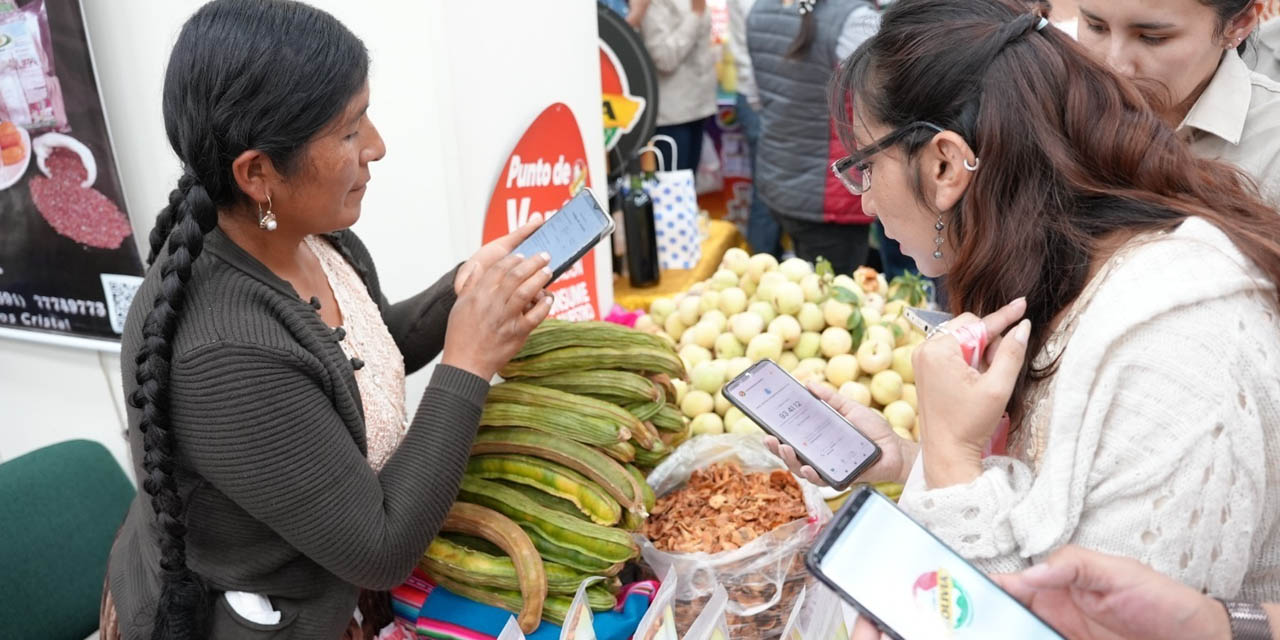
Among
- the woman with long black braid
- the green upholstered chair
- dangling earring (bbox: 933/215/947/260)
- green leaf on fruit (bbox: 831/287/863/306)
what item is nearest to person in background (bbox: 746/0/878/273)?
green leaf on fruit (bbox: 831/287/863/306)

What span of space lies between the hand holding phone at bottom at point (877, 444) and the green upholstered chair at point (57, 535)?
161 cm

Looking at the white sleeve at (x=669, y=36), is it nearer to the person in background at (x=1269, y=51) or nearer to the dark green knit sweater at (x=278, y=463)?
the person in background at (x=1269, y=51)

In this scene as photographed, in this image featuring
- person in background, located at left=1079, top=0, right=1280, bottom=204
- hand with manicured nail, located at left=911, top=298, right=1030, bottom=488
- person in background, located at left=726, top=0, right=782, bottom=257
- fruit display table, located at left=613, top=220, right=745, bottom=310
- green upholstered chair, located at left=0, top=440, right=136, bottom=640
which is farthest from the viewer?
person in background, located at left=726, top=0, right=782, bottom=257

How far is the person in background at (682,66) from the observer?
502cm

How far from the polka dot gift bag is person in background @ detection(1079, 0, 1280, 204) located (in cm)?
198

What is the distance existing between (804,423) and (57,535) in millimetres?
1700

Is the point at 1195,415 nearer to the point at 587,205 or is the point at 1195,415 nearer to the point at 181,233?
the point at 587,205

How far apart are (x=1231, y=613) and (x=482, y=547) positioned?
1.24 metres

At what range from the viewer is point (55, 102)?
250 centimetres

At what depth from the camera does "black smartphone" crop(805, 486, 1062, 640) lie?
40.6 inches

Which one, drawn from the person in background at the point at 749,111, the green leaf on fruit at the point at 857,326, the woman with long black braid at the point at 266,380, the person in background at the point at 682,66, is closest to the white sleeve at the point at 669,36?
the person in background at the point at 682,66

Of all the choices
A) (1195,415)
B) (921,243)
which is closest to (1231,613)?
(1195,415)

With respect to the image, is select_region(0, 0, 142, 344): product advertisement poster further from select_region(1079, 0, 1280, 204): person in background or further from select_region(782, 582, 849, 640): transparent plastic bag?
select_region(1079, 0, 1280, 204): person in background

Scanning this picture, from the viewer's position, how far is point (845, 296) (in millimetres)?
2811
